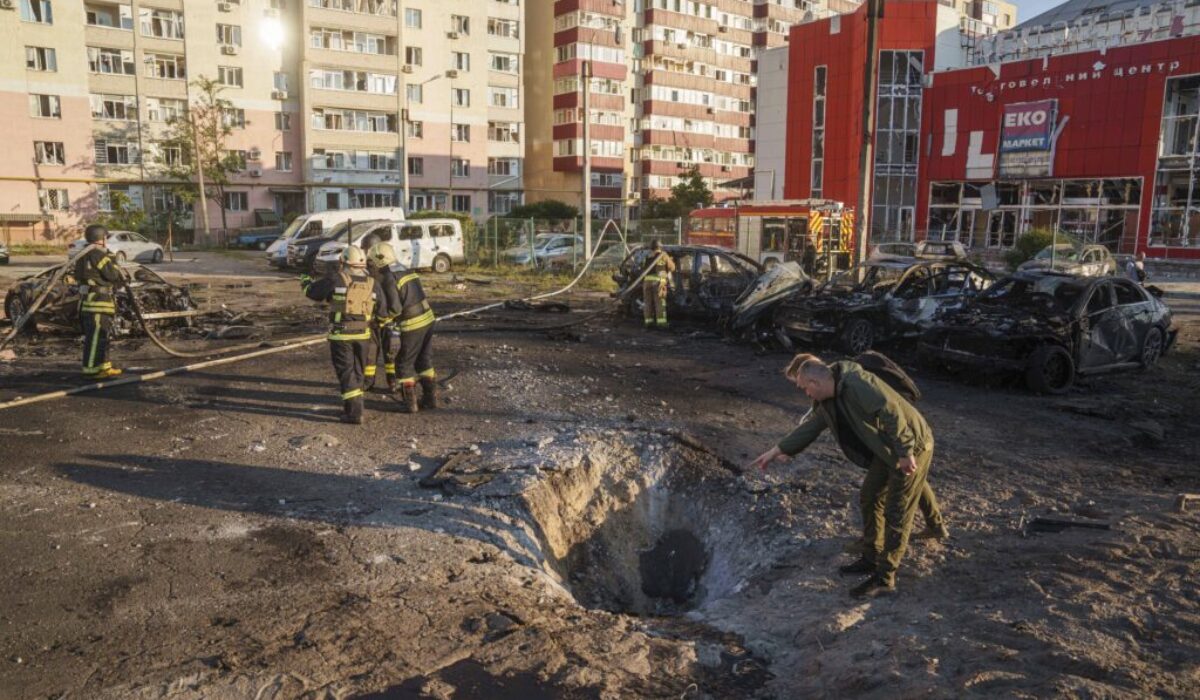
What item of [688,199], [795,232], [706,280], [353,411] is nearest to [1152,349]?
[706,280]

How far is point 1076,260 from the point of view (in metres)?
24.0

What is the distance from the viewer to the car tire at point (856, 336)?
13.4 m

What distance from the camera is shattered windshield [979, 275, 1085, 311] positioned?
11451 mm

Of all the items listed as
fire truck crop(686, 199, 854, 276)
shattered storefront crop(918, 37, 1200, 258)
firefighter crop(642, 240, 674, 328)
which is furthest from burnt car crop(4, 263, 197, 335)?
shattered storefront crop(918, 37, 1200, 258)

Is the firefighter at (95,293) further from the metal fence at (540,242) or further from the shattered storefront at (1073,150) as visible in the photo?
the shattered storefront at (1073,150)

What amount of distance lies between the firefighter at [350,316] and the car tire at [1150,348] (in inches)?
429

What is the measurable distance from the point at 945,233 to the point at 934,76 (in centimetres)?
822

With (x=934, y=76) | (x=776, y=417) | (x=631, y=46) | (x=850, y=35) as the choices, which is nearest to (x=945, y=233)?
(x=934, y=76)

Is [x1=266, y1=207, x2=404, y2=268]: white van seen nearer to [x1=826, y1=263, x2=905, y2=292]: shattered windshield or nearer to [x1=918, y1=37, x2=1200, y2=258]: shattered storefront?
[x1=826, y1=263, x2=905, y2=292]: shattered windshield

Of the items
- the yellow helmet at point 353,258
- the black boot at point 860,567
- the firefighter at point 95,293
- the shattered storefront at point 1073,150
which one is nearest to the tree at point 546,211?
the shattered storefront at point 1073,150

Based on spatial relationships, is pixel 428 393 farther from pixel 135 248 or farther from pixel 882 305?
pixel 135 248

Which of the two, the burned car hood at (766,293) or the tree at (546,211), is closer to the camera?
the burned car hood at (766,293)

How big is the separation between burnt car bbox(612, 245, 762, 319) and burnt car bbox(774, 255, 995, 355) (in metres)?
1.91

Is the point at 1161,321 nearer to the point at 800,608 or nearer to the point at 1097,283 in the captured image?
the point at 1097,283
